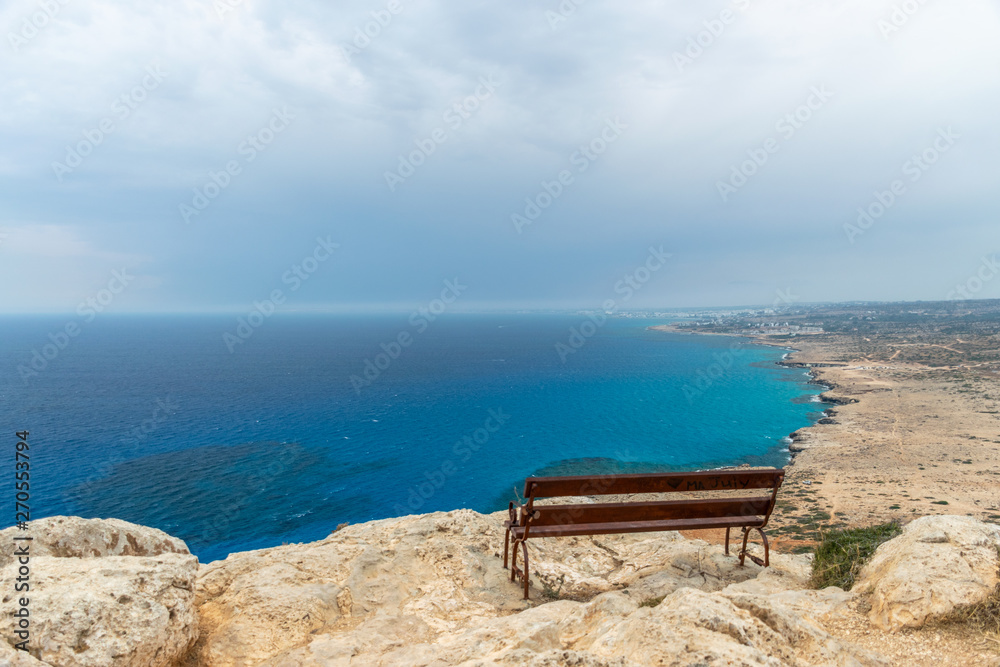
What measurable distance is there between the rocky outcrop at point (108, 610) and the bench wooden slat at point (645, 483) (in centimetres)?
463

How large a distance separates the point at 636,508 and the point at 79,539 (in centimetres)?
1027

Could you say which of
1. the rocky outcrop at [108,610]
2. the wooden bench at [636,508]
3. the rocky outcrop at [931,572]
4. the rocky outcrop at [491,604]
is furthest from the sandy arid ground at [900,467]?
the rocky outcrop at [108,610]

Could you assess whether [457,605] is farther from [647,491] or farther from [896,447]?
[896,447]

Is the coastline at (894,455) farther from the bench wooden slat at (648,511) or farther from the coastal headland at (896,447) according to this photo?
the bench wooden slat at (648,511)

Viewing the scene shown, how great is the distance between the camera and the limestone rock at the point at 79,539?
796 cm

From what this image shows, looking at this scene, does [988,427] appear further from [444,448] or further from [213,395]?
[213,395]

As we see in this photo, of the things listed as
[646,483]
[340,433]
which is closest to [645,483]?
[646,483]

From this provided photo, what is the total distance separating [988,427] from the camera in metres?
42.9

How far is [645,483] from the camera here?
7254 millimetres

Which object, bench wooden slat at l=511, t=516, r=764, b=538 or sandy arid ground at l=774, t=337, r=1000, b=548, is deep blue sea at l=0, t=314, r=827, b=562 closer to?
sandy arid ground at l=774, t=337, r=1000, b=548

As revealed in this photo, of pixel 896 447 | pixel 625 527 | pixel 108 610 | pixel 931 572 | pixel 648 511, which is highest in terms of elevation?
pixel 108 610

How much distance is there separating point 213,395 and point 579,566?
7124 centimetres

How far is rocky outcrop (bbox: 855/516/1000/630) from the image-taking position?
15.9 feet

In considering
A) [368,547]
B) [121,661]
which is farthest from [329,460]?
[121,661]
